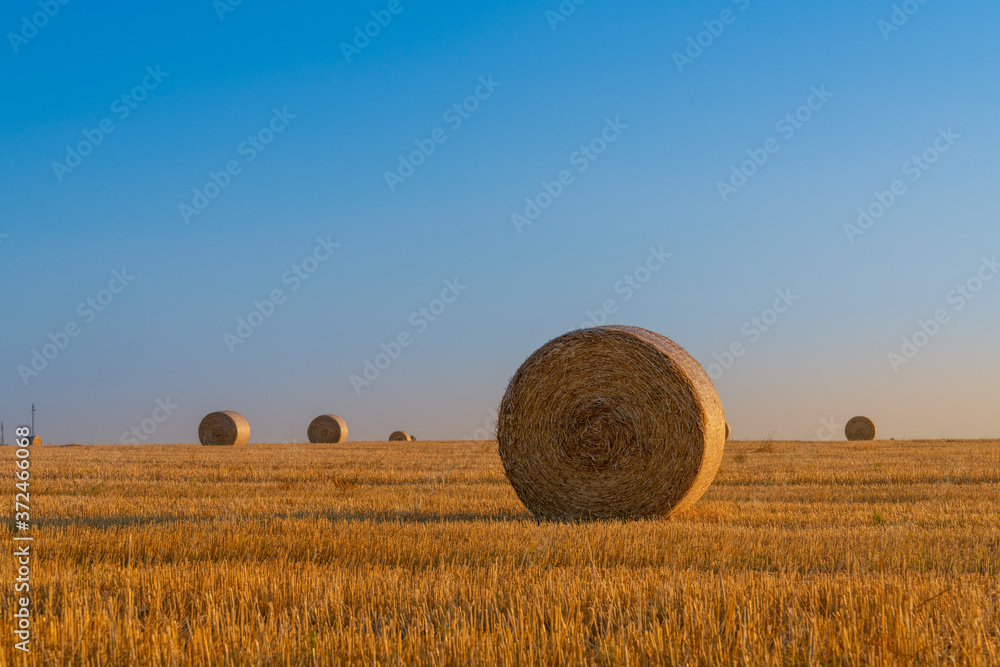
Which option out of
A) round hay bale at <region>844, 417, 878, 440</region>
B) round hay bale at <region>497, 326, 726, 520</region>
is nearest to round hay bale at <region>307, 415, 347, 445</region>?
round hay bale at <region>844, 417, 878, 440</region>

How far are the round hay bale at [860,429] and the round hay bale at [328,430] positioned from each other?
20.2 metres

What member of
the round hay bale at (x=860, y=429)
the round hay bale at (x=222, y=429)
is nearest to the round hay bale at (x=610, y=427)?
the round hay bale at (x=222, y=429)

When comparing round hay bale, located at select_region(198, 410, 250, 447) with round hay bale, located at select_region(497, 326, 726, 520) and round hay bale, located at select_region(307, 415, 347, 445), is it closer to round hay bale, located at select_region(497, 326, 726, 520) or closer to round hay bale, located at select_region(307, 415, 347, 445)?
round hay bale, located at select_region(307, 415, 347, 445)

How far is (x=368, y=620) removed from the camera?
4066 mm

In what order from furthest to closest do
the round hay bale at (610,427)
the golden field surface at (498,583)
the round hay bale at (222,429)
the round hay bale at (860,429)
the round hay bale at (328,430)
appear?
the round hay bale at (328,430)
the round hay bale at (860,429)
the round hay bale at (222,429)
the round hay bale at (610,427)
the golden field surface at (498,583)

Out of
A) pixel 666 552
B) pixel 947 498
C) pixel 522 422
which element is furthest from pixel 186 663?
pixel 947 498

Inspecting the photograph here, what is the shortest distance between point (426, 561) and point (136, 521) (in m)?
3.75

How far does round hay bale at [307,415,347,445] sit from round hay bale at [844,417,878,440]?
66.2 ft

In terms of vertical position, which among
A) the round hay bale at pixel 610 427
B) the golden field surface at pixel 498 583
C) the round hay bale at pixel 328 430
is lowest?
the golden field surface at pixel 498 583

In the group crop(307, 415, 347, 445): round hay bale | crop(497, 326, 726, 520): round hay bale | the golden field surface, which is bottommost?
the golden field surface

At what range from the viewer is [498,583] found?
5.09 meters

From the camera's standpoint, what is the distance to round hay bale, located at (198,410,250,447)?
3047cm

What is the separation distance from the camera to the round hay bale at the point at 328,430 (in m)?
33.7

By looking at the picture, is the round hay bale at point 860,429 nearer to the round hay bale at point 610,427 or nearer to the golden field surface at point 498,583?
the golden field surface at point 498,583
